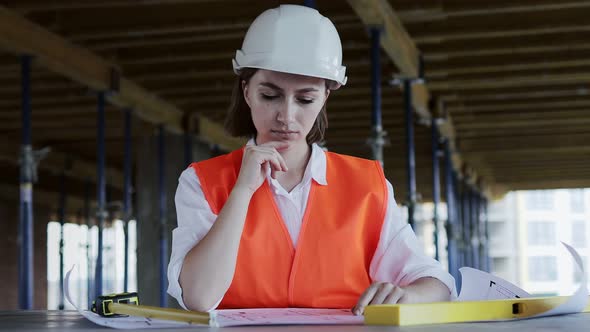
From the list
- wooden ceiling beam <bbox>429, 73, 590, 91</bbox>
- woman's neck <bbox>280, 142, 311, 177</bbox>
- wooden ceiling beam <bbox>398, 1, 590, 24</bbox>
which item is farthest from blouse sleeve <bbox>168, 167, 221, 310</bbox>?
wooden ceiling beam <bbox>429, 73, 590, 91</bbox>

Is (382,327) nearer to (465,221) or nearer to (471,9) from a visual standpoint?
(471,9)

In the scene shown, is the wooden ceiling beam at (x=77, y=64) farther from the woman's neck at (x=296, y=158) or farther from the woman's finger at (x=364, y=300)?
the woman's finger at (x=364, y=300)

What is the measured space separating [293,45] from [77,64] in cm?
867

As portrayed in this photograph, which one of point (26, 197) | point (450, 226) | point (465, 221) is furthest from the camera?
point (465, 221)

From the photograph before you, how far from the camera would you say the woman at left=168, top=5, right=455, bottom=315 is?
201 cm

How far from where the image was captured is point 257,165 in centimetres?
203

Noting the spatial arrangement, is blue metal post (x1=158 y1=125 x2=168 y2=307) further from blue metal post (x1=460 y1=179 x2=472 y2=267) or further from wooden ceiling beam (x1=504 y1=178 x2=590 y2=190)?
wooden ceiling beam (x1=504 y1=178 x2=590 y2=190)

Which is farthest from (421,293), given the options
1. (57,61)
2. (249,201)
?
(57,61)

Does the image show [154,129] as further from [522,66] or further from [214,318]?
[214,318]

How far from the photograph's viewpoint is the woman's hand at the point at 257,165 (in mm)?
2021

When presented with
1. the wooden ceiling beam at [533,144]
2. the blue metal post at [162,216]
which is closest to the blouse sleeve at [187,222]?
the blue metal post at [162,216]

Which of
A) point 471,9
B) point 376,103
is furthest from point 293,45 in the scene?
point 471,9

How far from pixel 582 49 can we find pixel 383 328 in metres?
10.5

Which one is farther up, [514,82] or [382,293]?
[514,82]
